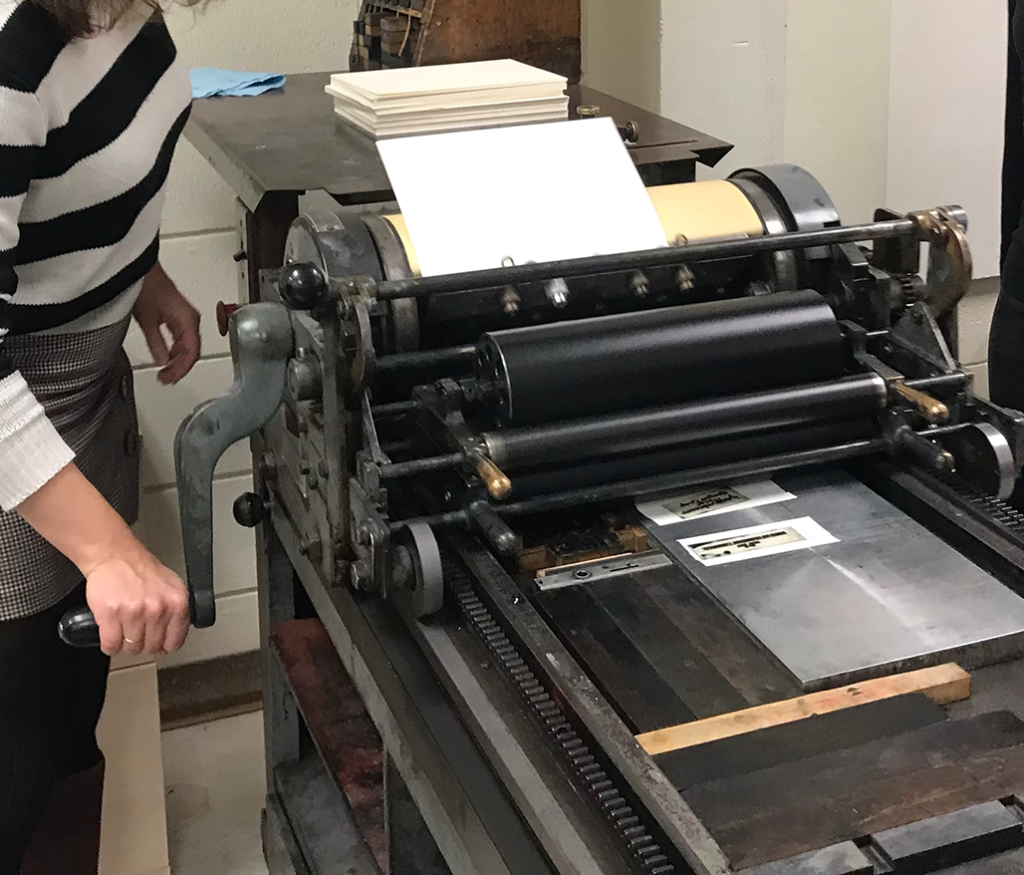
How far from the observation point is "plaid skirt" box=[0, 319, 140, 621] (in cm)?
132

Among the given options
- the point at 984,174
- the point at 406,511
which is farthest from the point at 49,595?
the point at 984,174

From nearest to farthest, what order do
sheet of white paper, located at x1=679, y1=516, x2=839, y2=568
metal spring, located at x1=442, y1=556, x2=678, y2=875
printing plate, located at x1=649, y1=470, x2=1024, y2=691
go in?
metal spring, located at x1=442, y1=556, x2=678, y2=875 → printing plate, located at x1=649, y1=470, x2=1024, y2=691 → sheet of white paper, located at x1=679, y1=516, x2=839, y2=568

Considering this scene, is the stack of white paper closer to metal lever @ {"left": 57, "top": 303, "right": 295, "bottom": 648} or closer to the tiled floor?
metal lever @ {"left": 57, "top": 303, "right": 295, "bottom": 648}

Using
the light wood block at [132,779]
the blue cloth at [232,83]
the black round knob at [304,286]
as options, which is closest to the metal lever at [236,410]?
the black round knob at [304,286]

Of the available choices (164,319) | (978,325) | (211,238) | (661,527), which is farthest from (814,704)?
(978,325)

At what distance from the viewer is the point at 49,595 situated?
1.36 metres

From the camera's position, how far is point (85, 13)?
3.57ft

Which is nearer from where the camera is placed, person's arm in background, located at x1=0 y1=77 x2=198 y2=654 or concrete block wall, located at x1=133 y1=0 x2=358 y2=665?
person's arm in background, located at x1=0 y1=77 x2=198 y2=654

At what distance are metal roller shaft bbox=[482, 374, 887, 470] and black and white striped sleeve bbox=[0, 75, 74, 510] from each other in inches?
15.8

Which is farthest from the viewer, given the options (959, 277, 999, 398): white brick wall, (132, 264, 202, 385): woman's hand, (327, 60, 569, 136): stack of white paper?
(959, 277, 999, 398): white brick wall

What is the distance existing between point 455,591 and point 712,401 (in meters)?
0.29

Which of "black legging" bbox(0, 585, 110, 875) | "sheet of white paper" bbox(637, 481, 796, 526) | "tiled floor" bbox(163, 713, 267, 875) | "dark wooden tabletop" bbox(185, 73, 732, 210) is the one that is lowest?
"tiled floor" bbox(163, 713, 267, 875)

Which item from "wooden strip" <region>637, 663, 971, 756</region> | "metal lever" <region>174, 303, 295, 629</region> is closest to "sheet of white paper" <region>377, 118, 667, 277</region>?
"metal lever" <region>174, 303, 295, 629</region>

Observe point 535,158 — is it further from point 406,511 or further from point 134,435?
point 134,435
